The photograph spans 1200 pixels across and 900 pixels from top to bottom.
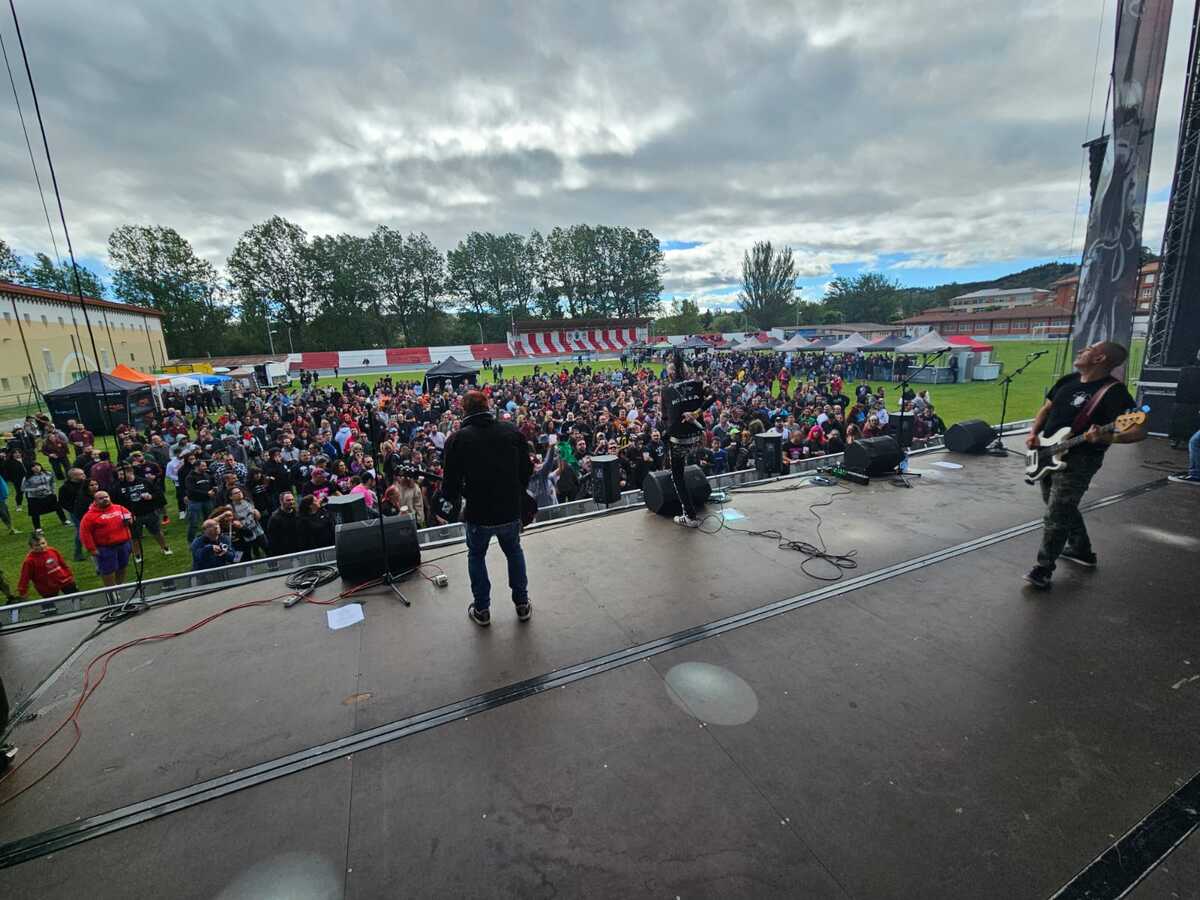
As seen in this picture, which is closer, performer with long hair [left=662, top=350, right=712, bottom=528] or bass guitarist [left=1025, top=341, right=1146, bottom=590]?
bass guitarist [left=1025, top=341, right=1146, bottom=590]

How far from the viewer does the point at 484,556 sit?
12.0ft

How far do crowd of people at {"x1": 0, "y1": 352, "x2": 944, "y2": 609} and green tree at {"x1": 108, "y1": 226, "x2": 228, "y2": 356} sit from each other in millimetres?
44714

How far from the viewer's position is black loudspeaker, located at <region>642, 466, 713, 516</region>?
19.4 feet

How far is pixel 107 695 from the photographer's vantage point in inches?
122

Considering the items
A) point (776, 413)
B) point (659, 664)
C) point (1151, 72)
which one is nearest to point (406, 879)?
point (659, 664)

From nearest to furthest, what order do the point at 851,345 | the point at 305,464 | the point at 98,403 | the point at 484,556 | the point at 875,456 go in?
1. the point at 484,556
2. the point at 875,456
3. the point at 305,464
4. the point at 98,403
5. the point at 851,345

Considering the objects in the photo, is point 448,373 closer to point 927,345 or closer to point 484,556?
point 484,556

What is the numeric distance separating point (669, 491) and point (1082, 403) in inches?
145

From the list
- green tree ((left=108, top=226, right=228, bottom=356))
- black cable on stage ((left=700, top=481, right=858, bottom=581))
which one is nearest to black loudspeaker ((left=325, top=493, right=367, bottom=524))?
black cable on stage ((left=700, top=481, right=858, bottom=581))

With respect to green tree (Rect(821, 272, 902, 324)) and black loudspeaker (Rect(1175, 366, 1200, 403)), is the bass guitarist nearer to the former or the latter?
black loudspeaker (Rect(1175, 366, 1200, 403))

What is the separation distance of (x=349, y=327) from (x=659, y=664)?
213 ft

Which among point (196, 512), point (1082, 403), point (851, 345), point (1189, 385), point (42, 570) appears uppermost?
point (1082, 403)

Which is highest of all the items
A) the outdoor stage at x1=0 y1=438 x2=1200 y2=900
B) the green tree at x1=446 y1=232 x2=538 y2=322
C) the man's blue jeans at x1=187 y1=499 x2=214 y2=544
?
the green tree at x1=446 y1=232 x2=538 y2=322

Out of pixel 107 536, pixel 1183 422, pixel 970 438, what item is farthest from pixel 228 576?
pixel 1183 422
